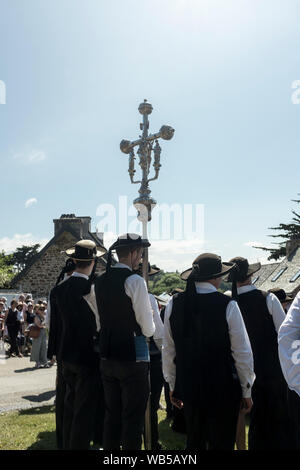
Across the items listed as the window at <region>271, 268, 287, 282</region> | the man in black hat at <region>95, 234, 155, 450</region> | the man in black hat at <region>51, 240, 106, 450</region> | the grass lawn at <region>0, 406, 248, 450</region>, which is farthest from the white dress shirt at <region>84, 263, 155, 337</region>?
the window at <region>271, 268, 287, 282</region>

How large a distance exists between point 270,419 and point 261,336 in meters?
0.76

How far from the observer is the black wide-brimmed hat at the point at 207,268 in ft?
11.1

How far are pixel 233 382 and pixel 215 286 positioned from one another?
765 mm

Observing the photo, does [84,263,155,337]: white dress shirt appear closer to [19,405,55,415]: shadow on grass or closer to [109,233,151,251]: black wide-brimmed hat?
[109,233,151,251]: black wide-brimmed hat

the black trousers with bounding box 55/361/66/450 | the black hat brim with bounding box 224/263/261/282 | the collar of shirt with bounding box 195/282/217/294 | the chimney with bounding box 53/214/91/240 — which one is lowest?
the black trousers with bounding box 55/361/66/450

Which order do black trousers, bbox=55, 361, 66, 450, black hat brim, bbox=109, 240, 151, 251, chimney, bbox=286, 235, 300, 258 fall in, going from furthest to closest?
chimney, bbox=286, 235, 300, 258, black trousers, bbox=55, 361, 66, 450, black hat brim, bbox=109, 240, 151, 251

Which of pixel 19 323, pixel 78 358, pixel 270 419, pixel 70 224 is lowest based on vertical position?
pixel 19 323

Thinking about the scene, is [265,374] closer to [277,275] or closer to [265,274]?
[277,275]

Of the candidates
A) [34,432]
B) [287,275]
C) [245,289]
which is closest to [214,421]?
[245,289]

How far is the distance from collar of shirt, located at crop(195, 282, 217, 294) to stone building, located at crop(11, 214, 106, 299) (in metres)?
23.4

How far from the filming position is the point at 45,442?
5.07 metres

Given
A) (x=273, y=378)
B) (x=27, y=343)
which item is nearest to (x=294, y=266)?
(x=27, y=343)

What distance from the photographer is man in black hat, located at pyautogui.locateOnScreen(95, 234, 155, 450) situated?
348 cm

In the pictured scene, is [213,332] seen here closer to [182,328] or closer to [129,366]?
[182,328]
